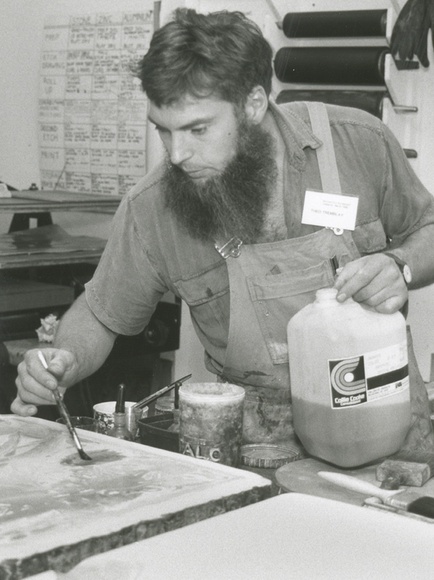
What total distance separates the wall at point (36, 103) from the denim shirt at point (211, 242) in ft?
3.57

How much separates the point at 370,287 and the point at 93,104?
3.03m

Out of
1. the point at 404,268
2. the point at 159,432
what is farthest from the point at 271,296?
the point at 159,432

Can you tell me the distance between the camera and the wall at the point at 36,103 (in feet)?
10.8

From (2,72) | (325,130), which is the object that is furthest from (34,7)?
(325,130)

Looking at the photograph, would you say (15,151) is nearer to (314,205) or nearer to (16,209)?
(16,209)

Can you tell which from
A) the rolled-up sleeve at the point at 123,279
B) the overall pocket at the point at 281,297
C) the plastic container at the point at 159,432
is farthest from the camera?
the rolled-up sleeve at the point at 123,279

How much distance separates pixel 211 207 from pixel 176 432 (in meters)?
0.54

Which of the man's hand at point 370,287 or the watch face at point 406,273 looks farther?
the watch face at point 406,273

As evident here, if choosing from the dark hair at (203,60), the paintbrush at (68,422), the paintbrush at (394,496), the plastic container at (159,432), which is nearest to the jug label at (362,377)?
the paintbrush at (394,496)

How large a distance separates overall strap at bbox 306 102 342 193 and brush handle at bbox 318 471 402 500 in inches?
31.1

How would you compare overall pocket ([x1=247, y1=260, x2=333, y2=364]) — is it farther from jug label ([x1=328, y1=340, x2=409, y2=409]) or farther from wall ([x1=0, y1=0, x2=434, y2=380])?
wall ([x1=0, y1=0, x2=434, y2=380])

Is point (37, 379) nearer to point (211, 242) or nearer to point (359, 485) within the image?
point (211, 242)

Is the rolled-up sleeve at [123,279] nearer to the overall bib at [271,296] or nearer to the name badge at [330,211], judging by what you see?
the overall bib at [271,296]

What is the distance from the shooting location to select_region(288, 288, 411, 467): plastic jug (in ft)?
5.28
